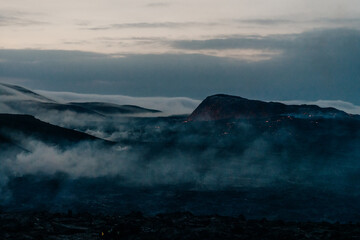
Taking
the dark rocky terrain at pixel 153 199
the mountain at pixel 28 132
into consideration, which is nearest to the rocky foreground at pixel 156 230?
the dark rocky terrain at pixel 153 199

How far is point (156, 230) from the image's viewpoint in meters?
28.5

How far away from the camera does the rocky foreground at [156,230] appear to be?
25766 millimetres

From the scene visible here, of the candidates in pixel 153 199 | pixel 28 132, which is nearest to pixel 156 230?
pixel 153 199

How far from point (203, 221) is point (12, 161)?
70216mm

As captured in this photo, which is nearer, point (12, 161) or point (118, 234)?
point (118, 234)

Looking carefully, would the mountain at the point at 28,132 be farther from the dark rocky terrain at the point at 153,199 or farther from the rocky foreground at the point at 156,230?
the rocky foreground at the point at 156,230

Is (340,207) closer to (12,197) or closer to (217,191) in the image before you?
(217,191)

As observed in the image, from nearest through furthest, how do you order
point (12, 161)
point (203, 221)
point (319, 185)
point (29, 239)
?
point (29, 239)
point (203, 221)
point (319, 185)
point (12, 161)

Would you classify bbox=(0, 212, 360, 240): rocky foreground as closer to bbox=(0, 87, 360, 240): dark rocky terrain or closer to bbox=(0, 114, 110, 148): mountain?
bbox=(0, 87, 360, 240): dark rocky terrain

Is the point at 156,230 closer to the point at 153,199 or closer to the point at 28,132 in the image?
the point at 153,199

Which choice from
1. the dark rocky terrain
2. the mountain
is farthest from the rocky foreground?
the mountain

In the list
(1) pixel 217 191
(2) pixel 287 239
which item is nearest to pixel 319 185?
(1) pixel 217 191

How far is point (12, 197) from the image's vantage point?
199 feet

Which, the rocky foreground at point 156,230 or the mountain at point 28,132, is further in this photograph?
the mountain at point 28,132
